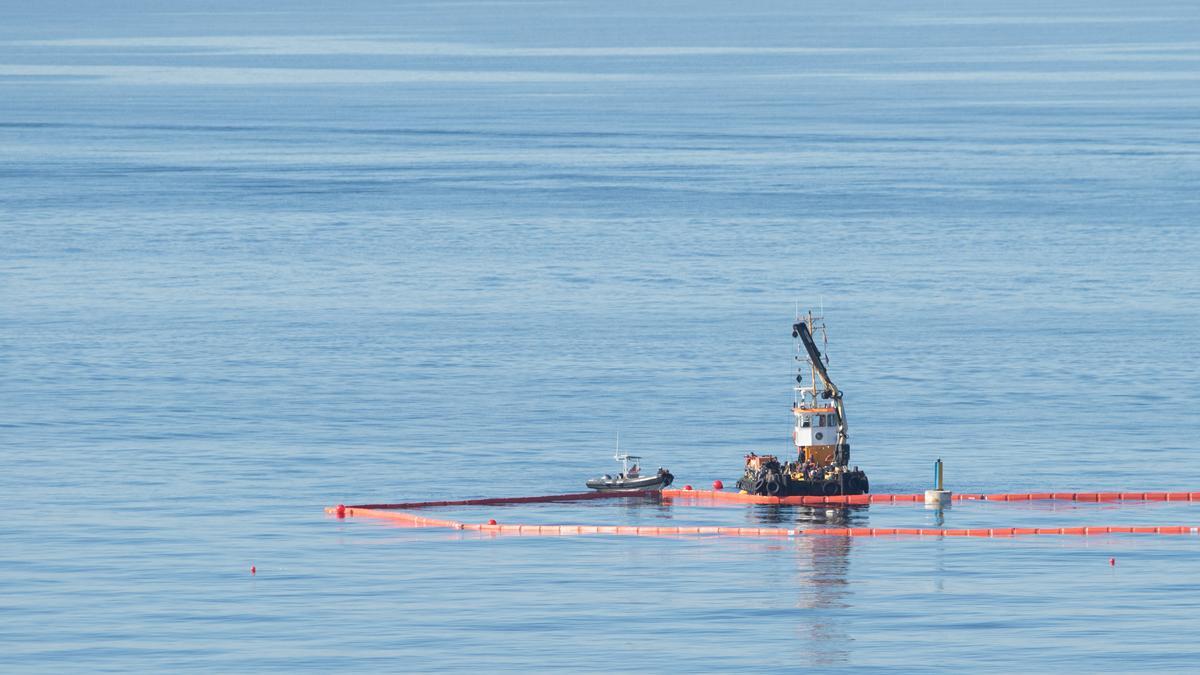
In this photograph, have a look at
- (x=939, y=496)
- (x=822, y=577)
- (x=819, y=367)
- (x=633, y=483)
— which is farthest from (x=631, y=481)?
(x=822, y=577)

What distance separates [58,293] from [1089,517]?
94.6 metres

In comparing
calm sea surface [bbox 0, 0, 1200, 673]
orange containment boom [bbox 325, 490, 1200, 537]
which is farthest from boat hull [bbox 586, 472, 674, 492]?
orange containment boom [bbox 325, 490, 1200, 537]

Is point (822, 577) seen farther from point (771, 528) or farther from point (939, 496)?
point (939, 496)

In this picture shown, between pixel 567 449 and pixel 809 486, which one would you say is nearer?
pixel 809 486

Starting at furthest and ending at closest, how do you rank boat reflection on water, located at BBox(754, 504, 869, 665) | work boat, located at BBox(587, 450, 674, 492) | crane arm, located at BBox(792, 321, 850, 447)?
1. work boat, located at BBox(587, 450, 674, 492)
2. crane arm, located at BBox(792, 321, 850, 447)
3. boat reflection on water, located at BBox(754, 504, 869, 665)

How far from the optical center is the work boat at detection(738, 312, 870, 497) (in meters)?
110

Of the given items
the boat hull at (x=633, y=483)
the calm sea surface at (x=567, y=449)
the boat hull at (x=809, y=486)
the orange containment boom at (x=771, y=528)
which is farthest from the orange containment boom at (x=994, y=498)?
the boat hull at (x=633, y=483)

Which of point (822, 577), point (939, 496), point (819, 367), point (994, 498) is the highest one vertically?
point (819, 367)

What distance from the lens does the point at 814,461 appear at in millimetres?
111625

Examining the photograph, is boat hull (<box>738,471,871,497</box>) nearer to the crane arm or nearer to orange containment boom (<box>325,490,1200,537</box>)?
orange containment boom (<box>325,490,1200,537</box>)

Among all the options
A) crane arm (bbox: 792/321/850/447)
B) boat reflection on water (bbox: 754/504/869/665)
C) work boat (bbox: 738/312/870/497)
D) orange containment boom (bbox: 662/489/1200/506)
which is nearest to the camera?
boat reflection on water (bbox: 754/504/869/665)

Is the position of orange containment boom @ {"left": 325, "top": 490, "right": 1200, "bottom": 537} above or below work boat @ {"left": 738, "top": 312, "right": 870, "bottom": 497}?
below

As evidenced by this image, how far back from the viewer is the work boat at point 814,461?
360 ft

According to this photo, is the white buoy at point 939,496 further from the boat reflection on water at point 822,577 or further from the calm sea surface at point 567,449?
the boat reflection on water at point 822,577
